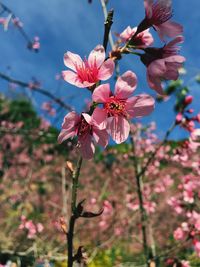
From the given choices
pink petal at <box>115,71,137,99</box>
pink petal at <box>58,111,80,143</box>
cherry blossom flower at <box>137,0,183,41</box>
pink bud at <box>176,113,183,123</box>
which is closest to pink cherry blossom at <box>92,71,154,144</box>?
pink petal at <box>115,71,137,99</box>

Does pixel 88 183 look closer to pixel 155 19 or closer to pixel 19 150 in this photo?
pixel 19 150

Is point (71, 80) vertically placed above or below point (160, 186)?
below

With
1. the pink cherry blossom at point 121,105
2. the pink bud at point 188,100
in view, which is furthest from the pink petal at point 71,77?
the pink bud at point 188,100

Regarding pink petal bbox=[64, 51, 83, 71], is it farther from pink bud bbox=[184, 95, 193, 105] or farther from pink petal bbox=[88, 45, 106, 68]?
pink bud bbox=[184, 95, 193, 105]

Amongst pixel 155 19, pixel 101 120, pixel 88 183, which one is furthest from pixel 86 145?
pixel 88 183

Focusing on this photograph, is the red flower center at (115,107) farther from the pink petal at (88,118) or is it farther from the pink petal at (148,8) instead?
the pink petal at (148,8)

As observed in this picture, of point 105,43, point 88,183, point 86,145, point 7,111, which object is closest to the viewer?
point 105,43
